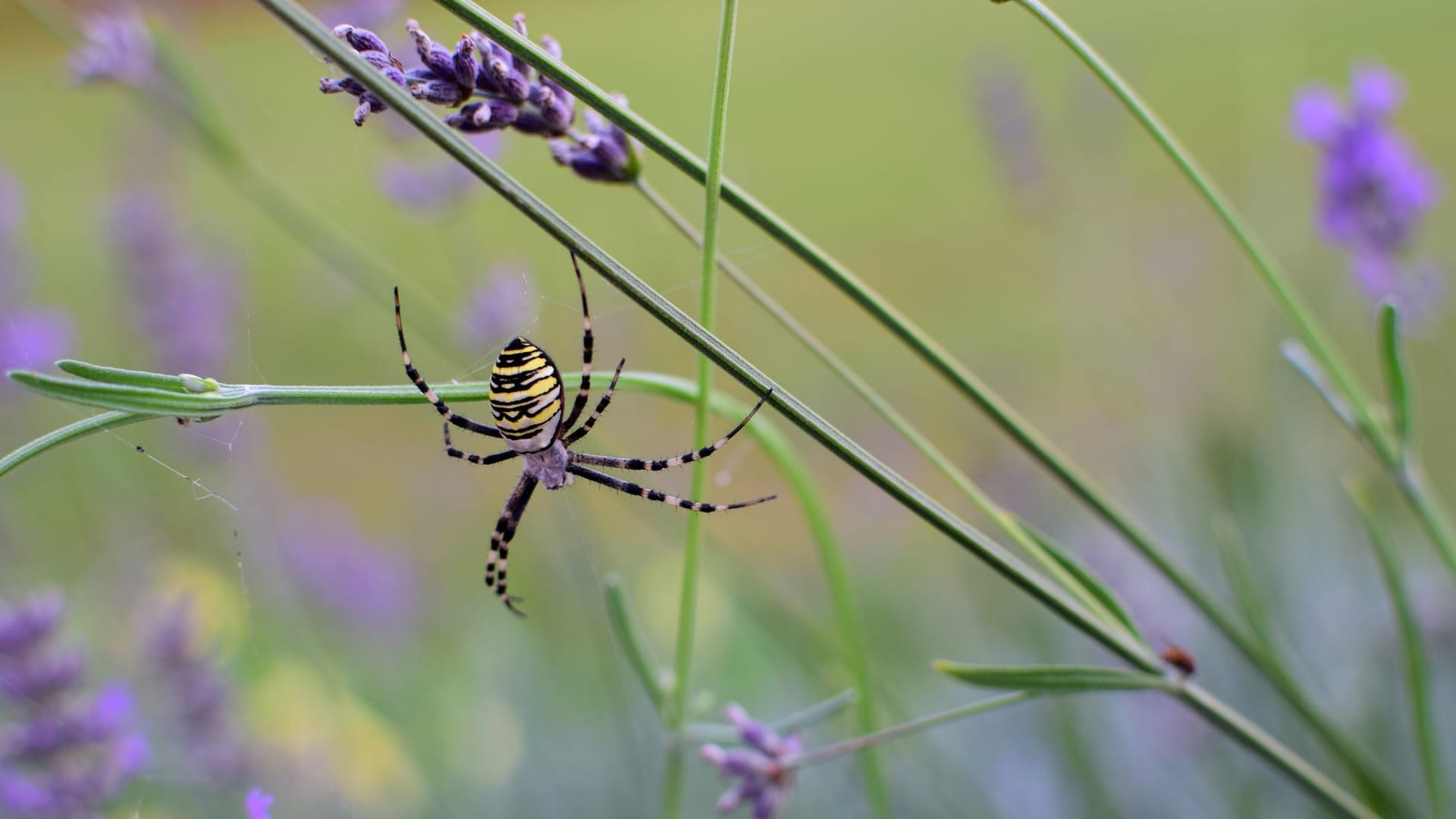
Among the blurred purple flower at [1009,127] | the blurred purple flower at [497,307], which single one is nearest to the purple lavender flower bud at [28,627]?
the blurred purple flower at [497,307]

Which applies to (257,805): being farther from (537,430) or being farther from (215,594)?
(215,594)

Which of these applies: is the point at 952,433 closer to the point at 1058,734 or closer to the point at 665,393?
the point at 1058,734

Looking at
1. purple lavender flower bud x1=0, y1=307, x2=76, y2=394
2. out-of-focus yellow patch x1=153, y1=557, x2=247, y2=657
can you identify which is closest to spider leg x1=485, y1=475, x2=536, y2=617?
out-of-focus yellow patch x1=153, y1=557, x2=247, y2=657

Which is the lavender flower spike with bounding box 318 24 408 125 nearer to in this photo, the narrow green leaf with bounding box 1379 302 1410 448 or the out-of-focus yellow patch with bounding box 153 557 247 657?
the narrow green leaf with bounding box 1379 302 1410 448

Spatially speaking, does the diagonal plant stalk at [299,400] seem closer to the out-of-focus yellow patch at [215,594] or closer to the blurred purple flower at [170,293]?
the blurred purple flower at [170,293]

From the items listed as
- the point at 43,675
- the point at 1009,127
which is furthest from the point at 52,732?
the point at 1009,127

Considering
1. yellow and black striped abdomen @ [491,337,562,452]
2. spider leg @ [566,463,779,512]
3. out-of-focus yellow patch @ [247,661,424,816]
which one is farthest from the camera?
out-of-focus yellow patch @ [247,661,424,816]
